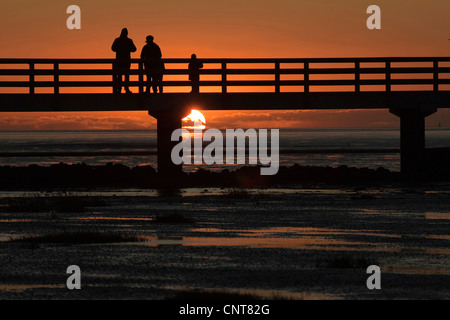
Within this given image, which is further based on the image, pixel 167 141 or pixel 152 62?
pixel 167 141

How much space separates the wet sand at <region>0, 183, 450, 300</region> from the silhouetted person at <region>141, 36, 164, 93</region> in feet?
26.1

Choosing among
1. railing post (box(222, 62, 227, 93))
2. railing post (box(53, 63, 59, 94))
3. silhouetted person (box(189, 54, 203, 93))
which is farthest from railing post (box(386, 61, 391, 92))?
railing post (box(53, 63, 59, 94))

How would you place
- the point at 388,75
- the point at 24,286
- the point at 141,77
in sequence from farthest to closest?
→ the point at 388,75 < the point at 141,77 < the point at 24,286

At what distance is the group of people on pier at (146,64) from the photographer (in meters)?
26.9

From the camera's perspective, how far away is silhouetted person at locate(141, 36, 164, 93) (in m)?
27.2

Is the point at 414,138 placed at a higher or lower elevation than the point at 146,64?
lower

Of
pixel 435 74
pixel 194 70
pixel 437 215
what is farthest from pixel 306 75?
pixel 437 215

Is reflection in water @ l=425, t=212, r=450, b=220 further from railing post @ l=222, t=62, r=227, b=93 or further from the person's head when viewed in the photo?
the person's head

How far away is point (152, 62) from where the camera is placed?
2723 cm

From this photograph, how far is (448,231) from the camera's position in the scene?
14203 millimetres

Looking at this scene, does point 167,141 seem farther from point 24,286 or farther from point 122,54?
point 24,286

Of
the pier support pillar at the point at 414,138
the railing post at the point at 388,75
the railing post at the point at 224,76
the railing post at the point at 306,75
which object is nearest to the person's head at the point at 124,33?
the railing post at the point at 224,76

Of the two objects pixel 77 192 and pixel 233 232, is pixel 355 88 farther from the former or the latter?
pixel 233 232

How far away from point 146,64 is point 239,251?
16125 millimetres
